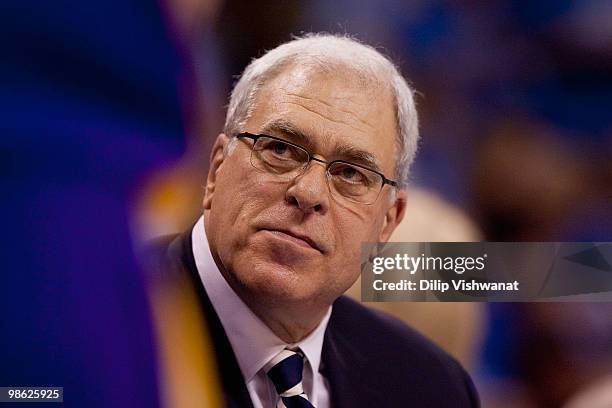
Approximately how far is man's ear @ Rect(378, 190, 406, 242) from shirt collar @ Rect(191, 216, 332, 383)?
371 millimetres

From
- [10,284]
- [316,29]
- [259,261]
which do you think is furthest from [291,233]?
[10,284]

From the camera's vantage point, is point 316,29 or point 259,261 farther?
point 316,29

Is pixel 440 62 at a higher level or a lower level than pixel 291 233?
higher

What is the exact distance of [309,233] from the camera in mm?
1654

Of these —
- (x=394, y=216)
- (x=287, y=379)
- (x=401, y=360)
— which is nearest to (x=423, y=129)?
(x=394, y=216)

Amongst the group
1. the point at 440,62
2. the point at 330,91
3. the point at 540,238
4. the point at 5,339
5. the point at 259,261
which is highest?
the point at 440,62

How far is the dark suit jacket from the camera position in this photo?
1.84 metres

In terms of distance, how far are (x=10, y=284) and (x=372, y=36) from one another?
114cm

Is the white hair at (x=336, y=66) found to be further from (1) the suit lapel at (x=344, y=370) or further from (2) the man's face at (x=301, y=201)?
(1) the suit lapel at (x=344, y=370)

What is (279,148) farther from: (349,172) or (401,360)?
(401,360)

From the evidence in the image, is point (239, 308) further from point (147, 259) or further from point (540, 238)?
point (540, 238)

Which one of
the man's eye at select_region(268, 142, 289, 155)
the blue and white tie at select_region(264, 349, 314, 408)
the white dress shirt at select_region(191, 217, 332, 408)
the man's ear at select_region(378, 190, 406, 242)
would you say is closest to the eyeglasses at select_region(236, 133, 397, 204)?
the man's eye at select_region(268, 142, 289, 155)

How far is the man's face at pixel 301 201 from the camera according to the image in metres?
1.65

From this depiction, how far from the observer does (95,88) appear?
6.00ft
